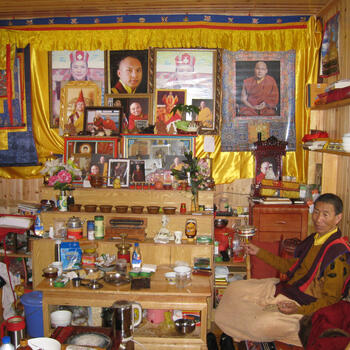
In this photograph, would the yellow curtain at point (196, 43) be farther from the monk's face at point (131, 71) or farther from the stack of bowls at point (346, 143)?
the stack of bowls at point (346, 143)

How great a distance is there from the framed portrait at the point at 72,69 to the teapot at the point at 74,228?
1769 millimetres

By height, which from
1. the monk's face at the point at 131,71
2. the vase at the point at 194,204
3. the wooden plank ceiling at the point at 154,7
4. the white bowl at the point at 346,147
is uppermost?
the wooden plank ceiling at the point at 154,7

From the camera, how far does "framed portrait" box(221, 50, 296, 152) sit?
494cm

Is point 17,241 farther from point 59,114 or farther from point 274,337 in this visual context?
point 274,337

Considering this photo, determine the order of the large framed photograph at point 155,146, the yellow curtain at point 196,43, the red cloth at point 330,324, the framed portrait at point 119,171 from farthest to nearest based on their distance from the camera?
the yellow curtain at point 196,43 → the large framed photograph at point 155,146 → the framed portrait at point 119,171 → the red cloth at point 330,324

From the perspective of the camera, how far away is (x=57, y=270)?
3.52 m

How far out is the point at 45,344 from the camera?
2328 millimetres

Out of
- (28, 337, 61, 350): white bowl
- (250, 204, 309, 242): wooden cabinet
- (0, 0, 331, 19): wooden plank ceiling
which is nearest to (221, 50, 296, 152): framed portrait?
(0, 0, 331, 19): wooden plank ceiling

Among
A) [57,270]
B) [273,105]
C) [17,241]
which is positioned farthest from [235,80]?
[17,241]

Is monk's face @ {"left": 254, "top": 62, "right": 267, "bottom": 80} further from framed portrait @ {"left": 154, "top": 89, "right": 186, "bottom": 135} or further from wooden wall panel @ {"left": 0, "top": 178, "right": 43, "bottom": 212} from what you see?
wooden wall panel @ {"left": 0, "top": 178, "right": 43, "bottom": 212}

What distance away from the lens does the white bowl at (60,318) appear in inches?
132

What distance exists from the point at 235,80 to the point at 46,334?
3.76 metres

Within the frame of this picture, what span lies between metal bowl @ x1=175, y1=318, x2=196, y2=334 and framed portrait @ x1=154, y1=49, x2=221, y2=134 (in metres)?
2.55

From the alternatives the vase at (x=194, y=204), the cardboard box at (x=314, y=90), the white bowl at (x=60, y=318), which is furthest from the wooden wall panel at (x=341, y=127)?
the white bowl at (x=60, y=318)
